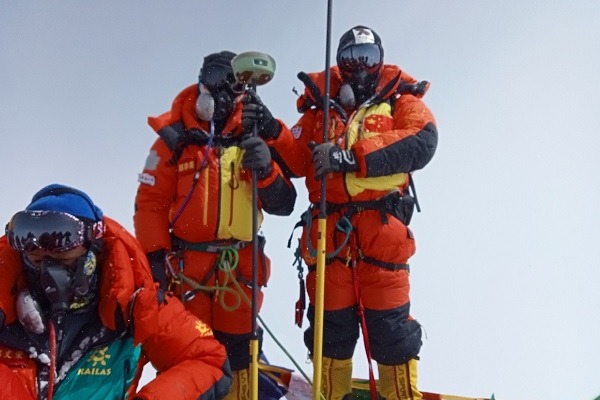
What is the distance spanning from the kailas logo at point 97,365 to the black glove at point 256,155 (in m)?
1.72

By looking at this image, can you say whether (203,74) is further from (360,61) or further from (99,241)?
(99,241)

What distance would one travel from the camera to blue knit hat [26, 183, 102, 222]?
304cm

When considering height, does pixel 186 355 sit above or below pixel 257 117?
below

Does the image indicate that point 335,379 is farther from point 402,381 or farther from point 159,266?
point 159,266

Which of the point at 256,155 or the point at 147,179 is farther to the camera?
the point at 147,179

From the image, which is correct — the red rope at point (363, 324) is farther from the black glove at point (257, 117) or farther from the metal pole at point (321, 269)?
the black glove at point (257, 117)

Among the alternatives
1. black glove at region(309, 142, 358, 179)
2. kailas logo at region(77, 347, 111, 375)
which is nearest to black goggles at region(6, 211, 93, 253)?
kailas logo at region(77, 347, 111, 375)

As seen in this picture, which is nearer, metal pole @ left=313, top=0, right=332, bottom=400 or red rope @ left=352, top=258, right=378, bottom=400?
metal pole @ left=313, top=0, right=332, bottom=400

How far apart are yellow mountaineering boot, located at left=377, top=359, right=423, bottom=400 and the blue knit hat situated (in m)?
2.37

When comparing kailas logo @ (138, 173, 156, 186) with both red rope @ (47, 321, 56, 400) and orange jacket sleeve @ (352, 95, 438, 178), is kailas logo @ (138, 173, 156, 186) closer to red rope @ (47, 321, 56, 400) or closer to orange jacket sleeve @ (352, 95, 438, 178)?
orange jacket sleeve @ (352, 95, 438, 178)

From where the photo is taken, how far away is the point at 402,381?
4598 mm

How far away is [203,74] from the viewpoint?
490cm

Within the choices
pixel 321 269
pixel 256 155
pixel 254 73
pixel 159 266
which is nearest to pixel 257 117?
pixel 256 155

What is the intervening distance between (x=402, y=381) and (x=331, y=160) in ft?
5.03
